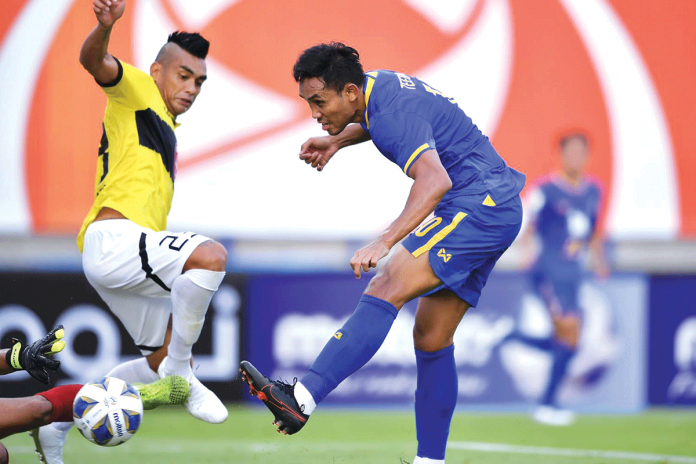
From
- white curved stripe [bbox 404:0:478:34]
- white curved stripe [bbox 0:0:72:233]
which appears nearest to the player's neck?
white curved stripe [bbox 404:0:478:34]

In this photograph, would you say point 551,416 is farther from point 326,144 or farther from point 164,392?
point 164,392

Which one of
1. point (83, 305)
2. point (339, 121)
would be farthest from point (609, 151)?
point (339, 121)

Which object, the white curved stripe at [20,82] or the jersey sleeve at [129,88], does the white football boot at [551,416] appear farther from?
the white curved stripe at [20,82]

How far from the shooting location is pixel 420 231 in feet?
12.3

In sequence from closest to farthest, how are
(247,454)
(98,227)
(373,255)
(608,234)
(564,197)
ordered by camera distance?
(373,255)
(98,227)
(247,454)
(564,197)
(608,234)

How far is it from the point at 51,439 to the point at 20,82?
5.24 m

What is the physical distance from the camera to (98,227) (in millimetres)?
4129

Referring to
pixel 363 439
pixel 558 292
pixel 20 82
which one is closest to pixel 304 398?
pixel 363 439

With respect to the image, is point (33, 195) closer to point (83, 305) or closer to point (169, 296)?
point (83, 305)

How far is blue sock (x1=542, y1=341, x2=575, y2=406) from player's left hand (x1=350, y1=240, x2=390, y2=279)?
190 inches

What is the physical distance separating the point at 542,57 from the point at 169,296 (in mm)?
Result: 6156

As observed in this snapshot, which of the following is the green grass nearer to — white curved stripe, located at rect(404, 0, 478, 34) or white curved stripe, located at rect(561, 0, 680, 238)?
white curved stripe, located at rect(561, 0, 680, 238)

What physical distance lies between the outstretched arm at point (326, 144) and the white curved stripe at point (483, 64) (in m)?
5.01

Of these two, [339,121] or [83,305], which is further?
[83,305]
